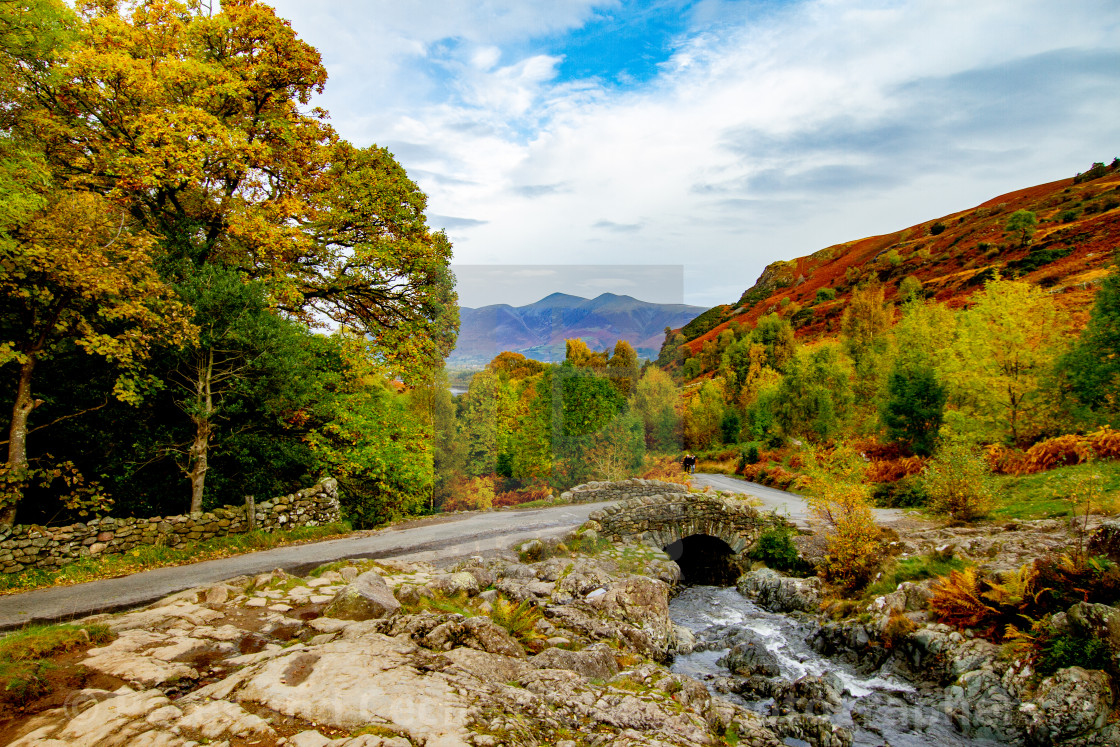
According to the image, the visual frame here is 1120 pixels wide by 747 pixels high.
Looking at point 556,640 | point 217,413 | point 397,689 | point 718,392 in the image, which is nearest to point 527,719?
point 397,689

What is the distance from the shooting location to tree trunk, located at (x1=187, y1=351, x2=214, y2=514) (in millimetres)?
12335

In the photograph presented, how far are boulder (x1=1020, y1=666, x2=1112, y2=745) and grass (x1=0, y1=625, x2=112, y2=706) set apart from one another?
1279cm

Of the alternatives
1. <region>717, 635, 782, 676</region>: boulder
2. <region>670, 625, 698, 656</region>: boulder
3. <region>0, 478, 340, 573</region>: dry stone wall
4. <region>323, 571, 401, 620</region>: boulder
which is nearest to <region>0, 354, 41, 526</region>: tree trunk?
<region>0, 478, 340, 573</region>: dry stone wall

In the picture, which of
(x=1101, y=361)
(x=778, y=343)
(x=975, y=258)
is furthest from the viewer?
(x=975, y=258)

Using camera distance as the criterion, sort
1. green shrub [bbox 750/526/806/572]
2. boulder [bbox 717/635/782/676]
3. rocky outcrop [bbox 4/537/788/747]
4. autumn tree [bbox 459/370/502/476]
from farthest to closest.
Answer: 1. autumn tree [bbox 459/370/502/476]
2. green shrub [bbox 750/526/806/572]
3. boulder [bbox 717/635/782/676]
4. rocky outcrop [bbox 4/537/788/747]

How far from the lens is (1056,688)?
805 centimetres

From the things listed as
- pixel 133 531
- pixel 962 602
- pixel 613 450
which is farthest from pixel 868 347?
pixel 133 531

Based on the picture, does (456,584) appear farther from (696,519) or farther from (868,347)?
(868,347)

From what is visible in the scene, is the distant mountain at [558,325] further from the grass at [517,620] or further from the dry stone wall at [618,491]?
the grass at [517,620]

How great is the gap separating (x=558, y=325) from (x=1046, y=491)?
18.4 meters

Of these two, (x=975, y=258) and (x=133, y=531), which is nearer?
(x=133, y=531)

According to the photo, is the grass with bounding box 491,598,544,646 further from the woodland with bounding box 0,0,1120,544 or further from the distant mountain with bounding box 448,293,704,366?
the distant mountain with bounding box 448,293,704,366

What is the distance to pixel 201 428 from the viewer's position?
12.6 m

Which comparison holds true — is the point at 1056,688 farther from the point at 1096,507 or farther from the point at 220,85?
the point at 220,85
